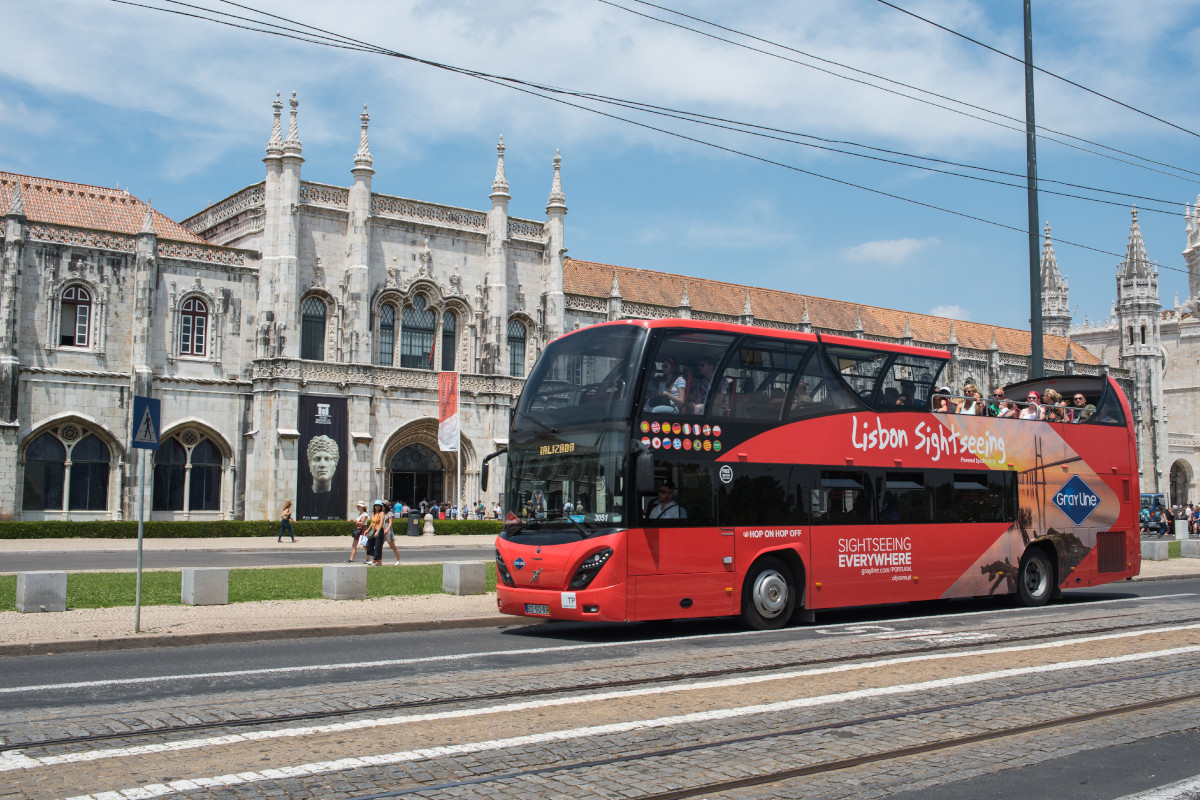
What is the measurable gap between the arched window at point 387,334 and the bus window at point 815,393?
30590mm

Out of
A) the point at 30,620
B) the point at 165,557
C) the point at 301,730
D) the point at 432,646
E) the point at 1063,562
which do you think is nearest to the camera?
the point at 301,730

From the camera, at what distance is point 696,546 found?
1305 cm

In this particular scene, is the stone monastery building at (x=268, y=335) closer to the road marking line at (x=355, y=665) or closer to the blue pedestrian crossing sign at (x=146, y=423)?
the blue pedestrian crossing sign at (x=146, y=423)

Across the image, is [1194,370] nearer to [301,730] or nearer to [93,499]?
[93,499]

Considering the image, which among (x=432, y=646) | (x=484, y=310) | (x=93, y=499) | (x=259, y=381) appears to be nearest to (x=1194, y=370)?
(x=484, y=310)

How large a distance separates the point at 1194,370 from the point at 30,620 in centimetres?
8288

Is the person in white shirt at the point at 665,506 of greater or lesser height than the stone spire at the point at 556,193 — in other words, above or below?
below

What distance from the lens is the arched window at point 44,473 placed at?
1398 inches

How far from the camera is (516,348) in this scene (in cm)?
4659

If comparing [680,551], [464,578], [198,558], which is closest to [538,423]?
[680,551]

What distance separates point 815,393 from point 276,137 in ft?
105

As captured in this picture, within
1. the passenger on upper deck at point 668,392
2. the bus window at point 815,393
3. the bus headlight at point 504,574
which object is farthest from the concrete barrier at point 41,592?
the bus window at point 815,393

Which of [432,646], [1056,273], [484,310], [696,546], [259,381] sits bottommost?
[432,646]

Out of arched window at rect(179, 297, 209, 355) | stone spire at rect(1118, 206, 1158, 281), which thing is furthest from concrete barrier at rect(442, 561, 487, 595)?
stone spire at rect(1118, 206, 1158, 281)
